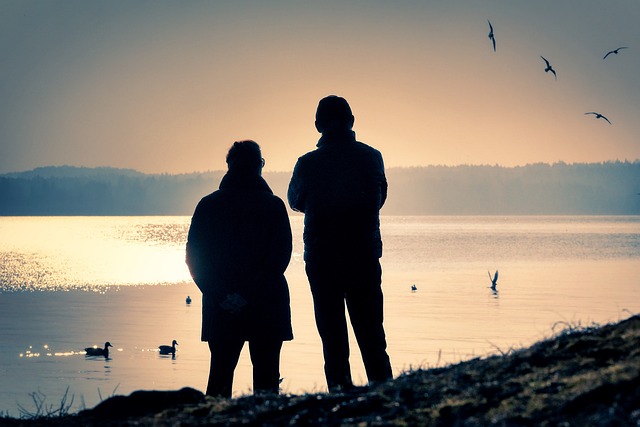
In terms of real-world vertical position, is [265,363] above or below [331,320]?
below

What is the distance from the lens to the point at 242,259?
7.59m

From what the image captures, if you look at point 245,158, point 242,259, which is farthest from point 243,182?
point 242,259

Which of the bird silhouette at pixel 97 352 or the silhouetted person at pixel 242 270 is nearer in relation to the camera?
the silhouetted person at pixel 242 270

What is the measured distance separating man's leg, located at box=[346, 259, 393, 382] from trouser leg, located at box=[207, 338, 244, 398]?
970 millimetres

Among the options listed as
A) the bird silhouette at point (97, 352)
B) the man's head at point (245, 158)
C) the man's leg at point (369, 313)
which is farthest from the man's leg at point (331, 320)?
the bird silhouette at point (97, 352)

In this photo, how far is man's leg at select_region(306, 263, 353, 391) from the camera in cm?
763

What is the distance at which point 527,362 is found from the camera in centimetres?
665

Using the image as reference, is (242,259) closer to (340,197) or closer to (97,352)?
(340,197)

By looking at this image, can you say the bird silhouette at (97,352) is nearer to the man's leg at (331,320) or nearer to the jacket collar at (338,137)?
the man's leg at (331,320)

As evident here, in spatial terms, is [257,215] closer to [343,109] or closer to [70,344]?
[343,109]

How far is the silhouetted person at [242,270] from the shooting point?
24.8 feet

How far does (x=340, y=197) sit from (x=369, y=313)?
3.22 feet

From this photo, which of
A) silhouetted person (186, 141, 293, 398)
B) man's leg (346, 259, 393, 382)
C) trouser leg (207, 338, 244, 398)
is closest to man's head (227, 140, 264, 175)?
silhouetted person (186, 141, 293, 398)

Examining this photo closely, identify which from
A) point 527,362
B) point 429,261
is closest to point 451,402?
point 527,362
